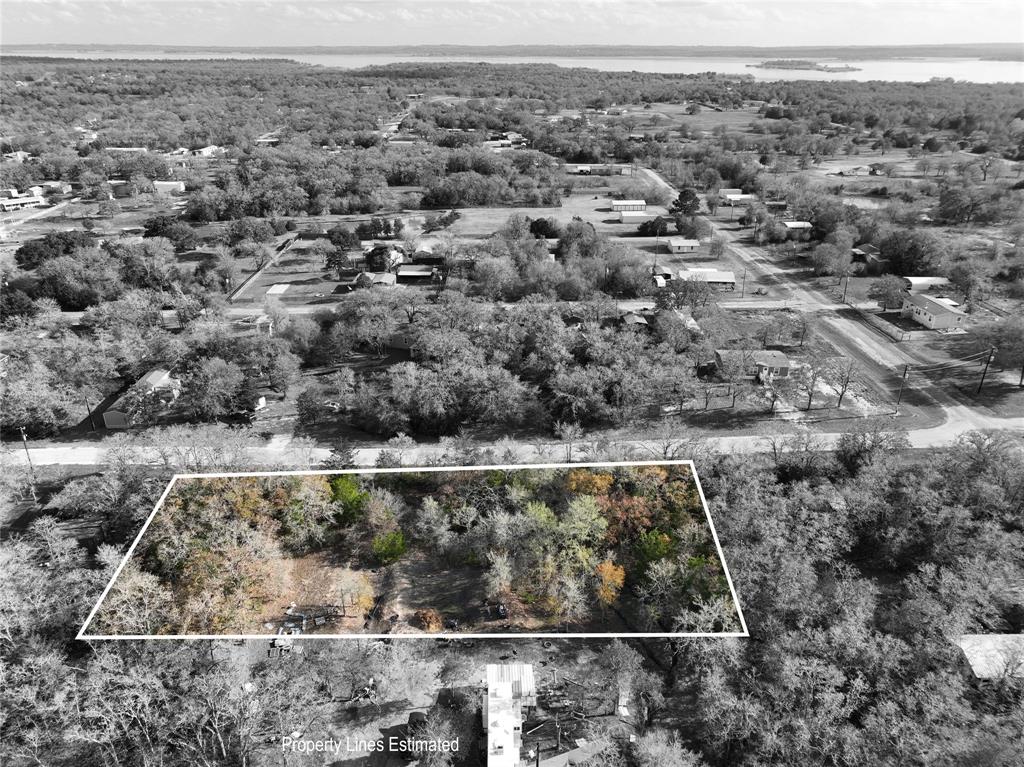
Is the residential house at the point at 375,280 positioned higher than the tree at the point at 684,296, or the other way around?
the tree at the point at 684,296

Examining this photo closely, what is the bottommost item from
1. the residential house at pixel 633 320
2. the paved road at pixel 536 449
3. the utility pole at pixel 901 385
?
the paved road at pixel 536 449

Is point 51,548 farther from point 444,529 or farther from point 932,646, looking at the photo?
point 932,646

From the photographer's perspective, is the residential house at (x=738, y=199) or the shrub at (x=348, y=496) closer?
the shrub at (x=348, y=496)

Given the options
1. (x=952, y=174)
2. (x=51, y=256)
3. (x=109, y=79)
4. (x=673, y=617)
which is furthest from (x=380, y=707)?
(x=109, y=79)

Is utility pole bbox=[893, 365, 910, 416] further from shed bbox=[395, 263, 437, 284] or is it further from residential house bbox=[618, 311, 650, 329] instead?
shed bbox=[395, 263, 437, 284]

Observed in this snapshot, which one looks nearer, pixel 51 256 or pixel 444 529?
pixel 444 529

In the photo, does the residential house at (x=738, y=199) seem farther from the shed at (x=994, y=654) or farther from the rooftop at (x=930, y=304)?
the shed at (x=994, y=654)

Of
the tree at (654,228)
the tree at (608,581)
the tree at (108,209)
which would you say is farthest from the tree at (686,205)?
the tree at (108,209)
